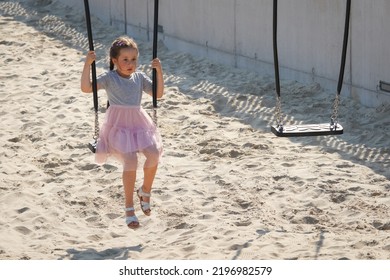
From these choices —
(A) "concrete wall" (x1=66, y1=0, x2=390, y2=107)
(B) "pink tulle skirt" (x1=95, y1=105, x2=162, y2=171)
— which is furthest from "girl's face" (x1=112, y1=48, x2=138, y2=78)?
(A) "concrete wall" (x1=66, y1=0, x2=390, y2=107)

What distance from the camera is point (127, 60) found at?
7.96 metres

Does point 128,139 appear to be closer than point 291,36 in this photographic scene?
Yes

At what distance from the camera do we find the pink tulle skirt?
26.3ft

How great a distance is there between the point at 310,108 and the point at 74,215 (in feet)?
11.9

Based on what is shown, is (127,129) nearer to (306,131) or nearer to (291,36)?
(306,131)

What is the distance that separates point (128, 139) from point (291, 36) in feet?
17.8

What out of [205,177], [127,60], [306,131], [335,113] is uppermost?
[127,60]

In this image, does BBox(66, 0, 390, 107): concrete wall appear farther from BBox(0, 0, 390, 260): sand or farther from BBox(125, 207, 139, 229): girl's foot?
BBox(125, 207, 139, 229): girl's foot

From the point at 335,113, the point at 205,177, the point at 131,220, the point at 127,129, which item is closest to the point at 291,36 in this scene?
the point at 205,177

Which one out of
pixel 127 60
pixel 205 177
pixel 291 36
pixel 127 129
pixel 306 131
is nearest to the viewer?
pixel 127 60

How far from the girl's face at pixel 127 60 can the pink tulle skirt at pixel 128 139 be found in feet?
0.84

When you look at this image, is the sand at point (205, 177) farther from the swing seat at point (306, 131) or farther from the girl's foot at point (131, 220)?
the swing seat at point (306, 131)

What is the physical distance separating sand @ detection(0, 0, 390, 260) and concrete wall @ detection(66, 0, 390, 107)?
21cm

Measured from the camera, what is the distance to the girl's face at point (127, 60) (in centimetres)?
789
